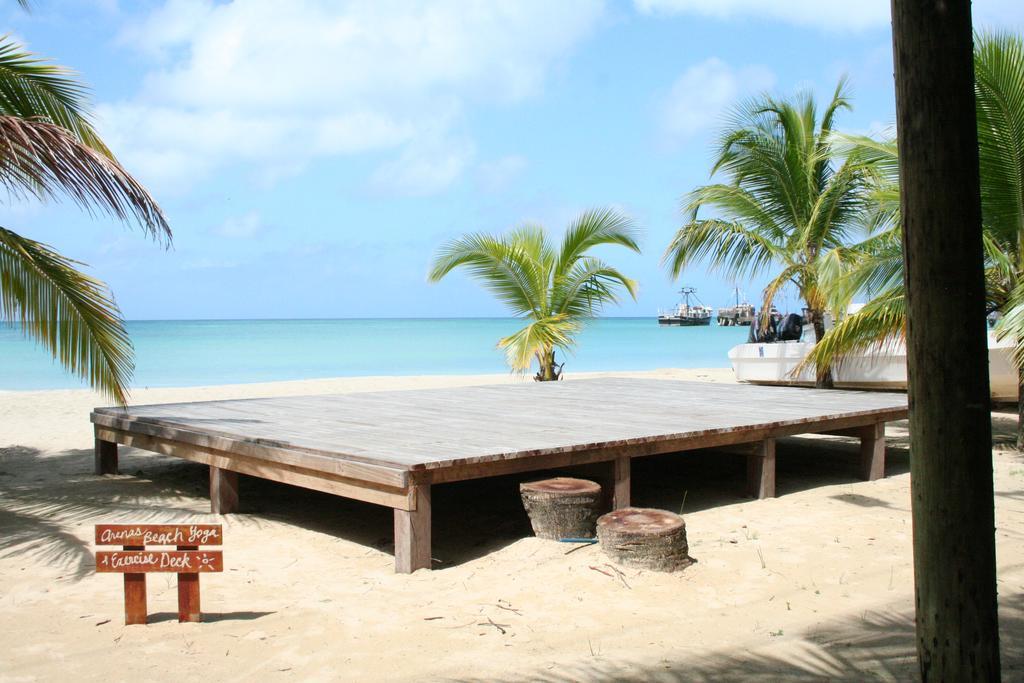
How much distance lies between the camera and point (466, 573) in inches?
187

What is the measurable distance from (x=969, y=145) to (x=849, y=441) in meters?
8.18

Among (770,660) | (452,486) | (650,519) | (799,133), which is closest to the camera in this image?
(770,660)

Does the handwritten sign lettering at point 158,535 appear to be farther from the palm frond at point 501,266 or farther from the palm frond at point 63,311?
the palm frond at point 501,266

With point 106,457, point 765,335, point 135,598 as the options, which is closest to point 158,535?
point 135,598

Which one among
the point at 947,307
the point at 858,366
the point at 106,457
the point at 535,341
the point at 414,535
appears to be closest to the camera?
the point at 947,307

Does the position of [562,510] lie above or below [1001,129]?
below

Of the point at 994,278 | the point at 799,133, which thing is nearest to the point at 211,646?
the point at 994,278

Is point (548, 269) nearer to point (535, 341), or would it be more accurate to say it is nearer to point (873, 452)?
point (535, 341)

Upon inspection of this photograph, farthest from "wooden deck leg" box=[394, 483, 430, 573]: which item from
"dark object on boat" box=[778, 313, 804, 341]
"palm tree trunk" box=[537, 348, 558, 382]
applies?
"dark object on boat" box=[778, 313, 804, 341]

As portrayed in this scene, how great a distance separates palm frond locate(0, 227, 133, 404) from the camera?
5965 millimetres

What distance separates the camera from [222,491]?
616 cm

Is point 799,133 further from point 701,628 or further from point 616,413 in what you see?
point 701,628

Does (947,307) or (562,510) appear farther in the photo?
(562,510)

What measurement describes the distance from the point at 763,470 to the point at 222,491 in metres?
3.83
